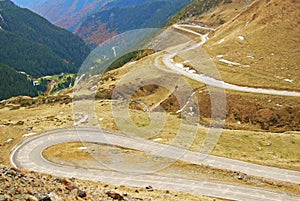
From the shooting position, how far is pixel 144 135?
70.8 meters

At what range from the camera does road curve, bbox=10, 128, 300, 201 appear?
4641 centimetres

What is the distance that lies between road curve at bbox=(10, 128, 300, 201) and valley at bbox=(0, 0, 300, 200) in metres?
0.15

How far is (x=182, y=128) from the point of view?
75.2 meters

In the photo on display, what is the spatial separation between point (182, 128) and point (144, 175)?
25291mm

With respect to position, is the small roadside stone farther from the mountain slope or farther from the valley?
the mountain slope

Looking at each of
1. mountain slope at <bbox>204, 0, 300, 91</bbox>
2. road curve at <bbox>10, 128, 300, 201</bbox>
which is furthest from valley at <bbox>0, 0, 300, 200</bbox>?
mountain slope at <bbox>204, 0, 300, 91</bbox>

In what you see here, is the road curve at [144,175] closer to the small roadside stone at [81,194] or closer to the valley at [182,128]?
the valley at [182,128]

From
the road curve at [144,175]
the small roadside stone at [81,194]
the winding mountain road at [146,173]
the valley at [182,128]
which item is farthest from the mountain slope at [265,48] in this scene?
the small roadside stone at [81,194]

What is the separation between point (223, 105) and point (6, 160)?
181ft

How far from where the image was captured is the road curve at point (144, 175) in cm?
4641

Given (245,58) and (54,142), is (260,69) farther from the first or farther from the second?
(54,142)

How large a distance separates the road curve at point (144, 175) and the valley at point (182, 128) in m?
0.15

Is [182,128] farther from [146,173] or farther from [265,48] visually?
[265,48]

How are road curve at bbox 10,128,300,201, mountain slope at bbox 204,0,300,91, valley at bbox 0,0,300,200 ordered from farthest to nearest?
mountain slope at bbox 204,0,300,91, valley at bbox 0,0,300,200, road curve at bbox 10,128,300,201
